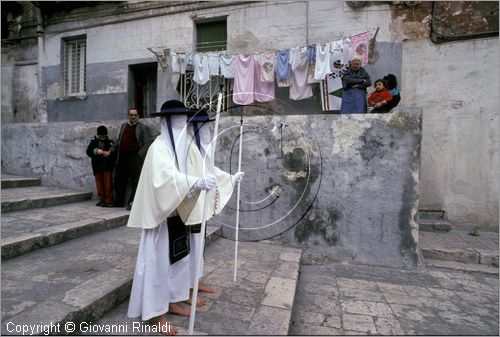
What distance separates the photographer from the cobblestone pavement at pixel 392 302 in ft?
10.8

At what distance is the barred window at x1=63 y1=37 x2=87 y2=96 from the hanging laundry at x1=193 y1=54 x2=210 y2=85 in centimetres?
521

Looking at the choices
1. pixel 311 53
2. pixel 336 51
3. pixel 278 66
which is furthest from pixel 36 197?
pixel 336 51

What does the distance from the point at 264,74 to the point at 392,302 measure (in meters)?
5.76

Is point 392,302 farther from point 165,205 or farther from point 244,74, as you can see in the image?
point 244,74

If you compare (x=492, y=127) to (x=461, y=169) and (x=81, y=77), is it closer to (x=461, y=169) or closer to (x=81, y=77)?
(x=461, y=169)

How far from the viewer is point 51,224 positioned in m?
4.47

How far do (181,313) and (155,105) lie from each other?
881 cm

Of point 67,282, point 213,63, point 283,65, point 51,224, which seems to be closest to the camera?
point 67,282

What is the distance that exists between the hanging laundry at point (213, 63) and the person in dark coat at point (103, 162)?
316 centimetres

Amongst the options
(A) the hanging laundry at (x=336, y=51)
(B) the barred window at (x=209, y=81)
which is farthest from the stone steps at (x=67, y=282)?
(A) the hanging laundry at (x=336, y=51)

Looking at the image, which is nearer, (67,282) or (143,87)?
(67,282)

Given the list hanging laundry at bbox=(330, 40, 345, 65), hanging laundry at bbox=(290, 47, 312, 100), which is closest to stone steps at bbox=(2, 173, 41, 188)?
hanging laundry at bbox=(290, 47, 312, 100)

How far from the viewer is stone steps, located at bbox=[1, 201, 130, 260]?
366 cm

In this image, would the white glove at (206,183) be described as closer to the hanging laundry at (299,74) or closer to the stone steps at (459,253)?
the stone steps at (459,253)
